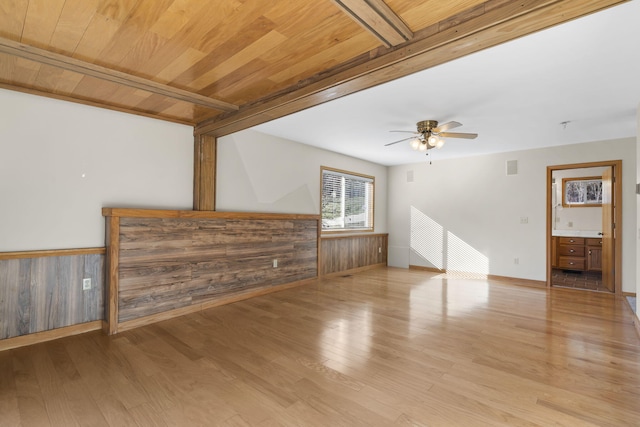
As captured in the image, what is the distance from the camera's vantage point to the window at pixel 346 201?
5762 mm

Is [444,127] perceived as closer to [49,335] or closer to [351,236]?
[351,236]

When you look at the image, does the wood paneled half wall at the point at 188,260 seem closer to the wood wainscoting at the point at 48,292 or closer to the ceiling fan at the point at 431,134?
the wood wainscoting at the point at 48,292

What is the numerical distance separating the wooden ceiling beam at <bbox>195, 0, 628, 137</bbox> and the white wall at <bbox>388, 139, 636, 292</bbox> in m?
4.47

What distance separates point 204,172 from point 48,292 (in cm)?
192

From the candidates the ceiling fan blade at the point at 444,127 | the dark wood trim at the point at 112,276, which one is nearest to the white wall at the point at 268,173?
the dark wood trim at the point at 112,276

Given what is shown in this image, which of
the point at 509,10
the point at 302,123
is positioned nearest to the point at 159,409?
the point at 509,10

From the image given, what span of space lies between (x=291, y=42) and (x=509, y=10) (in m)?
1.23

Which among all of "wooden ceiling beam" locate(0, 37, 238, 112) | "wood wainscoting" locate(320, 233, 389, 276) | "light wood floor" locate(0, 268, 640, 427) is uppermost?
"wooden ceiling beam" locate(0, 37, 238, 112)

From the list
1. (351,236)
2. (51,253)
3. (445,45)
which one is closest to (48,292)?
(51,253)

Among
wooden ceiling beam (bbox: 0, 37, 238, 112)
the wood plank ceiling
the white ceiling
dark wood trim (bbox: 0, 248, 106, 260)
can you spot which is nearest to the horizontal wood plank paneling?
dark wood trim (bbox: 0, 248, 106, 260)

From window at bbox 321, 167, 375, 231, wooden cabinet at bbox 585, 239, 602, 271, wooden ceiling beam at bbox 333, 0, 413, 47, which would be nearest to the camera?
wooden ceiling beam at bbox 333, 0, 413, 47

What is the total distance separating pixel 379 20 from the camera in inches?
65.2

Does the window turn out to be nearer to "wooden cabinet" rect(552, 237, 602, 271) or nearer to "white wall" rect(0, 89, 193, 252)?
"white wall" rect(0, 89, 193, 252)

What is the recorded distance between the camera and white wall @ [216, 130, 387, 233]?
4180 mm
